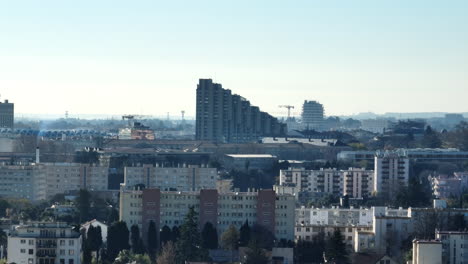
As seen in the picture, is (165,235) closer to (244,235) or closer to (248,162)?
(244,235)

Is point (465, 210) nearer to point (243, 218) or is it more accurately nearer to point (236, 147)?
point (243, 218)

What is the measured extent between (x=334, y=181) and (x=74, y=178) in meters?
8.68

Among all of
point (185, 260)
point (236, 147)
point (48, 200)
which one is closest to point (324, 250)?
point (185, 260)

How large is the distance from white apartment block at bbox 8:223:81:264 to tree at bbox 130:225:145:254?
149 inches

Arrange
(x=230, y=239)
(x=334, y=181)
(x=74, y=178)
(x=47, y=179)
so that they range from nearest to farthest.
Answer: (x=230, y=239), (x=47, y=179), (x=74, y=178), (x=334, y=181)

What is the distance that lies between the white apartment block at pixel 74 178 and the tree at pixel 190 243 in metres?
18.3

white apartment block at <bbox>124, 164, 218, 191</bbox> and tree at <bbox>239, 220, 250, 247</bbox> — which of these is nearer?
tree at <bbox>239, 220, 250, 247</bbox>

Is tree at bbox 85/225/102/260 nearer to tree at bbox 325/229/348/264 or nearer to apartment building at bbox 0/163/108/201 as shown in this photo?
tree at bbox 325/229/348/264

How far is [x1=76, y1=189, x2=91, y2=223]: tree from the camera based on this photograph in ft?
148

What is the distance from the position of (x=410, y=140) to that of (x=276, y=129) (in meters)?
10.9

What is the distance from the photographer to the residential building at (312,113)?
472 ft

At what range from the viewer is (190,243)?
37.1 metres

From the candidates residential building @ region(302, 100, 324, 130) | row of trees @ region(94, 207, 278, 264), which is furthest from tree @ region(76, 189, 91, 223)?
residential building @ region(302, 100, 324, 130)

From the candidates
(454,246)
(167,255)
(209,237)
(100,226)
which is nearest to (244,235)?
(209,237)
